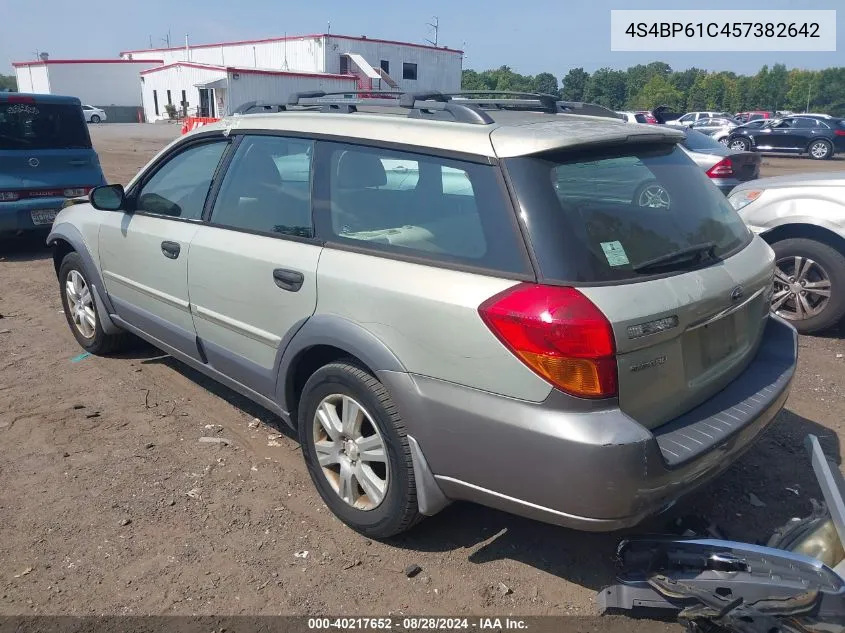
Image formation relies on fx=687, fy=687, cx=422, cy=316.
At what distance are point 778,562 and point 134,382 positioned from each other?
3992mm

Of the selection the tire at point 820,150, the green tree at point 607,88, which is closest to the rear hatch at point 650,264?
the tire at point 820,150

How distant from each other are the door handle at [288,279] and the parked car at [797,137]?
28.0 meters

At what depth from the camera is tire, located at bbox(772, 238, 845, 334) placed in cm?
535

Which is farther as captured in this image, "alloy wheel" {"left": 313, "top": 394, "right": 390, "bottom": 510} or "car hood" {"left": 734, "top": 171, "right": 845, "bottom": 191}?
"car hood" {"left": 734, "top": 171, "right": 845, "bottom": 191}

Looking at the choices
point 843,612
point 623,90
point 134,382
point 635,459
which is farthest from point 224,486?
point 623,90

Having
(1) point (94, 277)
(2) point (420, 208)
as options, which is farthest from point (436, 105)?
(1) point (94, 277)

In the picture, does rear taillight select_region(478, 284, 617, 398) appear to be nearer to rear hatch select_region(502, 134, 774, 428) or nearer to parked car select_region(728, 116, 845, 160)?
rear hatch select_region(502, 134, 774, 428)

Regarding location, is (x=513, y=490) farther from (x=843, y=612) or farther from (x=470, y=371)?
(x=843, y=612)

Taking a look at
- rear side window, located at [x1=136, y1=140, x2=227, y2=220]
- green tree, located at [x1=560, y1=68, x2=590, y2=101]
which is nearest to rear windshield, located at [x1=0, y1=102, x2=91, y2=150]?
rear side window, located at [x1=136, y1=140, x2=227, y2=220]

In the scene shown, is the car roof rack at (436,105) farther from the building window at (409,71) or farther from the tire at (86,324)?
the building window at (409,71)

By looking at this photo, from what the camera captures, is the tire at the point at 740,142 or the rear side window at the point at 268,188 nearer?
the rear side window at the point at 268,188

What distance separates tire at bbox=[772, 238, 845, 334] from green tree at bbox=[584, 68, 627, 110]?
284 ft

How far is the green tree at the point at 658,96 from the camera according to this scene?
79.2 metres

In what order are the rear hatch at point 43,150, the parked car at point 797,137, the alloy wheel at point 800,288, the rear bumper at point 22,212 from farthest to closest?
the parked car at point 797,137 < the rear hatch at point 43,150 < the rear bumper at point 22,212 < the alloy wheel at point 800,288
